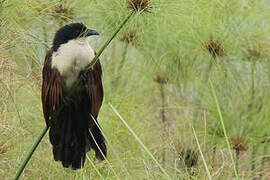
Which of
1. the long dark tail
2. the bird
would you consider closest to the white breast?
the bird

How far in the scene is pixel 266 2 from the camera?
6.89ft

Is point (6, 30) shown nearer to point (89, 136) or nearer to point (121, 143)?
point (89, 136)

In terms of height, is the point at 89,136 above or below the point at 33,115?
above

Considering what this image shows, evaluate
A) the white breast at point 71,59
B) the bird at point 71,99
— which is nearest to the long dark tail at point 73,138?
the bird at point 71,99

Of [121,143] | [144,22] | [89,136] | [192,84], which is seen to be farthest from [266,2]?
[89,136]

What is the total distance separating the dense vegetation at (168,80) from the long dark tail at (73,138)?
14cm

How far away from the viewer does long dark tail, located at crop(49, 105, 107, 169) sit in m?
1.51

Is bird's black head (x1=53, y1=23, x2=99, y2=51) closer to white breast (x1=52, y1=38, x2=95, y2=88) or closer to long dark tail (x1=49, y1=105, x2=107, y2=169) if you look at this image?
white breast (x1=52, y1=38, x2=95, y2=88)

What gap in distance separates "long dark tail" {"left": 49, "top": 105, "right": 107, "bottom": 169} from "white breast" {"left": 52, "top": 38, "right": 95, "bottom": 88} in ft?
0.33

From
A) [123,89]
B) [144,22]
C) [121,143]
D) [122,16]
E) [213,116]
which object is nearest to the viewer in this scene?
[122,16]

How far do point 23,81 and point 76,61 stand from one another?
9.9 inches

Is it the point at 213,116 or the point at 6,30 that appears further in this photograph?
the point at 213,116

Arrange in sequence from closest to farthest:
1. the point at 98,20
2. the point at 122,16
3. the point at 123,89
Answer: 1. the point at 122,16
2. the point at 98,20
3. the point at 123,89

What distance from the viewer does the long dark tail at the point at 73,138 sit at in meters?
1.51
